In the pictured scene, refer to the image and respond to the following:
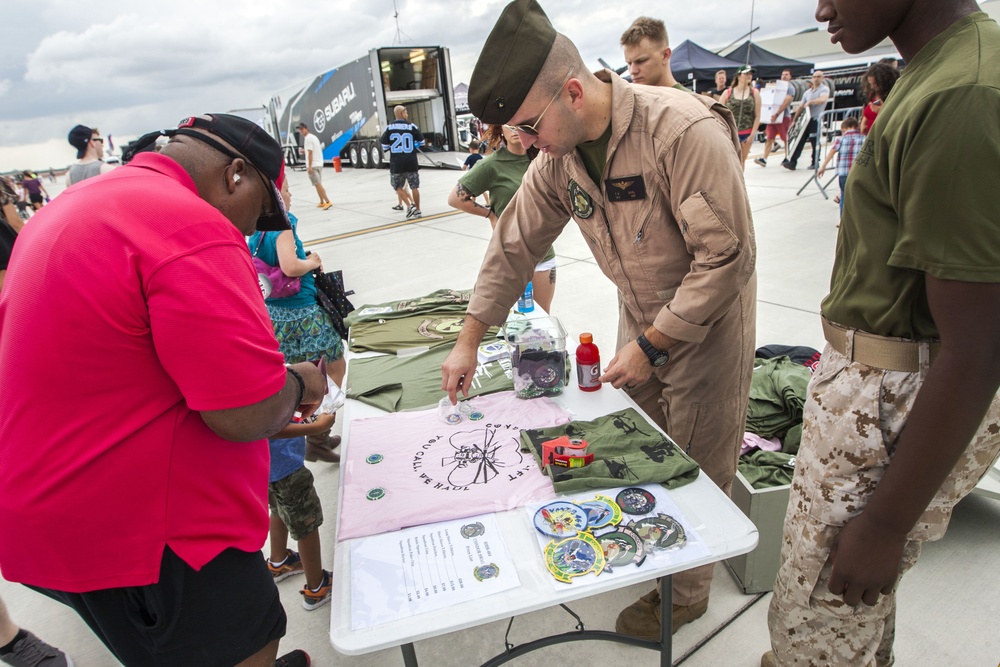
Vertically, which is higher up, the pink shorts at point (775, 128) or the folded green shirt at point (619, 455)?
the pink shorts at point (775, 128)

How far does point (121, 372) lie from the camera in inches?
36.8

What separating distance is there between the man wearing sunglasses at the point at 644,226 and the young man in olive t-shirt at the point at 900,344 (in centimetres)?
40

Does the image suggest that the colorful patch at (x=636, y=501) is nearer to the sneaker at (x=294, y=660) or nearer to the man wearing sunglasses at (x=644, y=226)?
the man wearing sunglasses at (x=644, y=226)

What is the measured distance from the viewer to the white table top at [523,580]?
100 centimetres

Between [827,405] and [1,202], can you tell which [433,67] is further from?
[827,405]

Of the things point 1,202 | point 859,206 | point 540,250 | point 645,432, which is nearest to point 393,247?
point 1,202

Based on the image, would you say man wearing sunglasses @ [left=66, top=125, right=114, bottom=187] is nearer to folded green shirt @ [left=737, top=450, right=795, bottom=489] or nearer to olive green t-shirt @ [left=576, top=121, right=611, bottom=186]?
olive green t-shirt @ [left=576, top=121, right=611, bottom=186]

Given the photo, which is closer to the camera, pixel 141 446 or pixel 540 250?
pixel 141 446

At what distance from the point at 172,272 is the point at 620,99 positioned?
1.20 m

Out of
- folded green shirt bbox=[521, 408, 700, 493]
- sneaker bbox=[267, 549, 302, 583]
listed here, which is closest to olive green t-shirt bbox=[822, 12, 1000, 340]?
folded green shirt bbox=[521, 408, 700, 493]

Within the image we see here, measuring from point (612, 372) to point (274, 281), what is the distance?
176 cm

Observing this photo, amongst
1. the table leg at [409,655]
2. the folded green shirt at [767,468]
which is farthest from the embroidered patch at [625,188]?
the table leg at [409,655]

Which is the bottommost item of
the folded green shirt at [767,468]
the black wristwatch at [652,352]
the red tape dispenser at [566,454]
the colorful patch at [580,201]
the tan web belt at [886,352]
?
the folded green shirt at [767,468]

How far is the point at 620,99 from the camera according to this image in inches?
60.0
